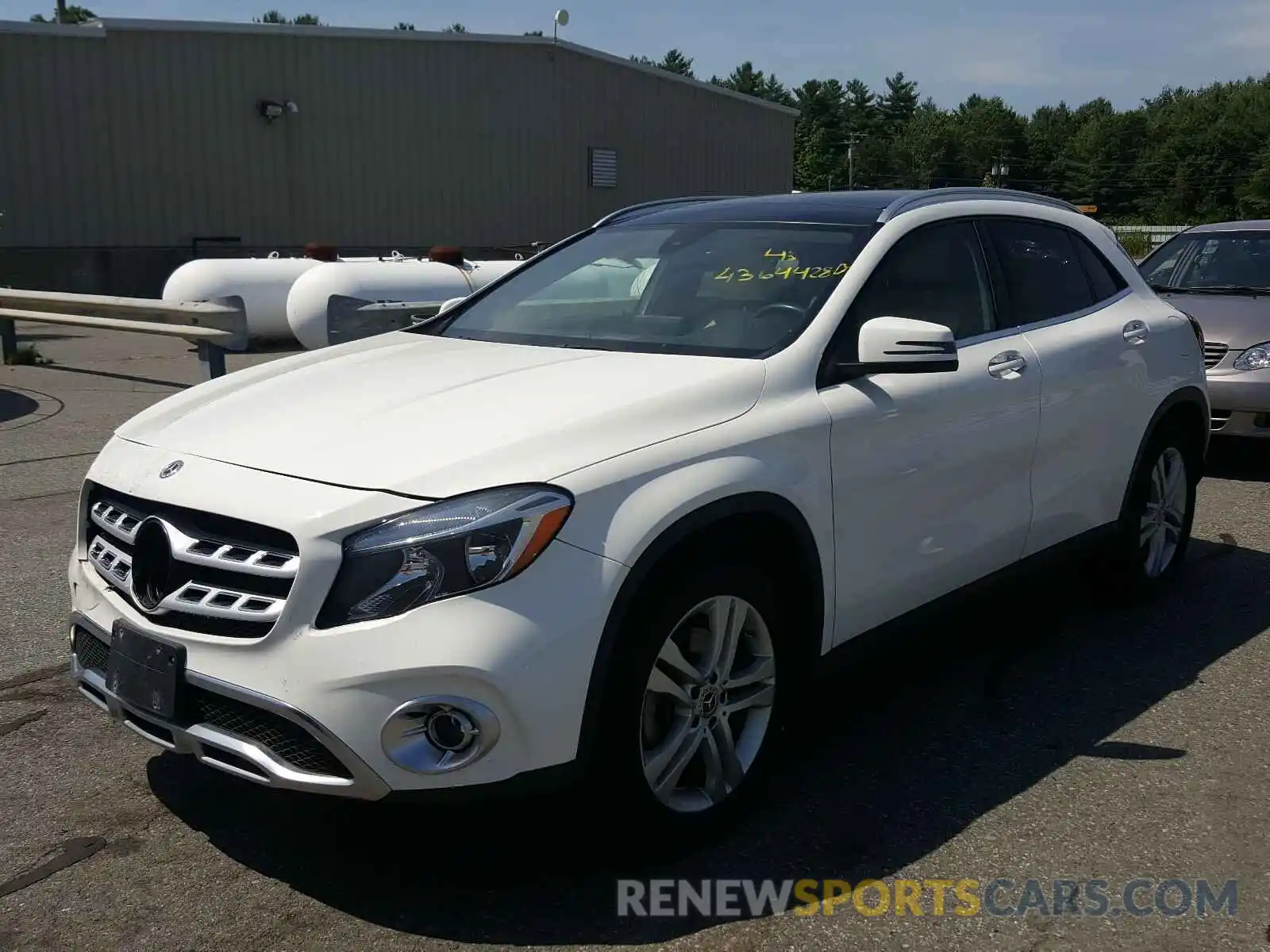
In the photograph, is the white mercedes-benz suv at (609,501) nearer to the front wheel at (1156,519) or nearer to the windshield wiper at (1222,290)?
the front wheel at (1156,519)

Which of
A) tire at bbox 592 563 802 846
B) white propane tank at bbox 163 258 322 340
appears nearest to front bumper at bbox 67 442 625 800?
tire at bbox 592 563 802 846

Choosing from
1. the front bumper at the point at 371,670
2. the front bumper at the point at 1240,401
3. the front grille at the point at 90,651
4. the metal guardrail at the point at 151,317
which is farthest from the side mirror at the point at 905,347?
the metal guardrail at the point at 151,317

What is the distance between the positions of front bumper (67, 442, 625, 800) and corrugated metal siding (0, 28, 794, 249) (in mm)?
22883

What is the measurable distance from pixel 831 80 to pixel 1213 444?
131687 mm

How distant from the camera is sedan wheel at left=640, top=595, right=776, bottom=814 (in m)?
3.30

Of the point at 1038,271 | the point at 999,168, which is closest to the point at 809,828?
the point at 1038,271

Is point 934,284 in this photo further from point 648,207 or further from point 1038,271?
point 648,207

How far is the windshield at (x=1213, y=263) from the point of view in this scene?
9.38 m

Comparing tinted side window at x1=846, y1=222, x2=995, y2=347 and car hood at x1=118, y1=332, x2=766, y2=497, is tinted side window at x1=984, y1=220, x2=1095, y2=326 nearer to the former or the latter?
tinted side window at x1=846, y1=222, x2=995, y2=347

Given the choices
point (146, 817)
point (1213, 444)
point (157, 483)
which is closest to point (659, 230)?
point (157, 483)

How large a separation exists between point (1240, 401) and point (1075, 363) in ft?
13.2

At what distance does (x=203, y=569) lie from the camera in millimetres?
3061

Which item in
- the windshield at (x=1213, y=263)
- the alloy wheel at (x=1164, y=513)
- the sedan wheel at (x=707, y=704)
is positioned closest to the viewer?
the sedan wheel at (x=707, y=704)

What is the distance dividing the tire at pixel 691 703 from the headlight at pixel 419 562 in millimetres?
369
